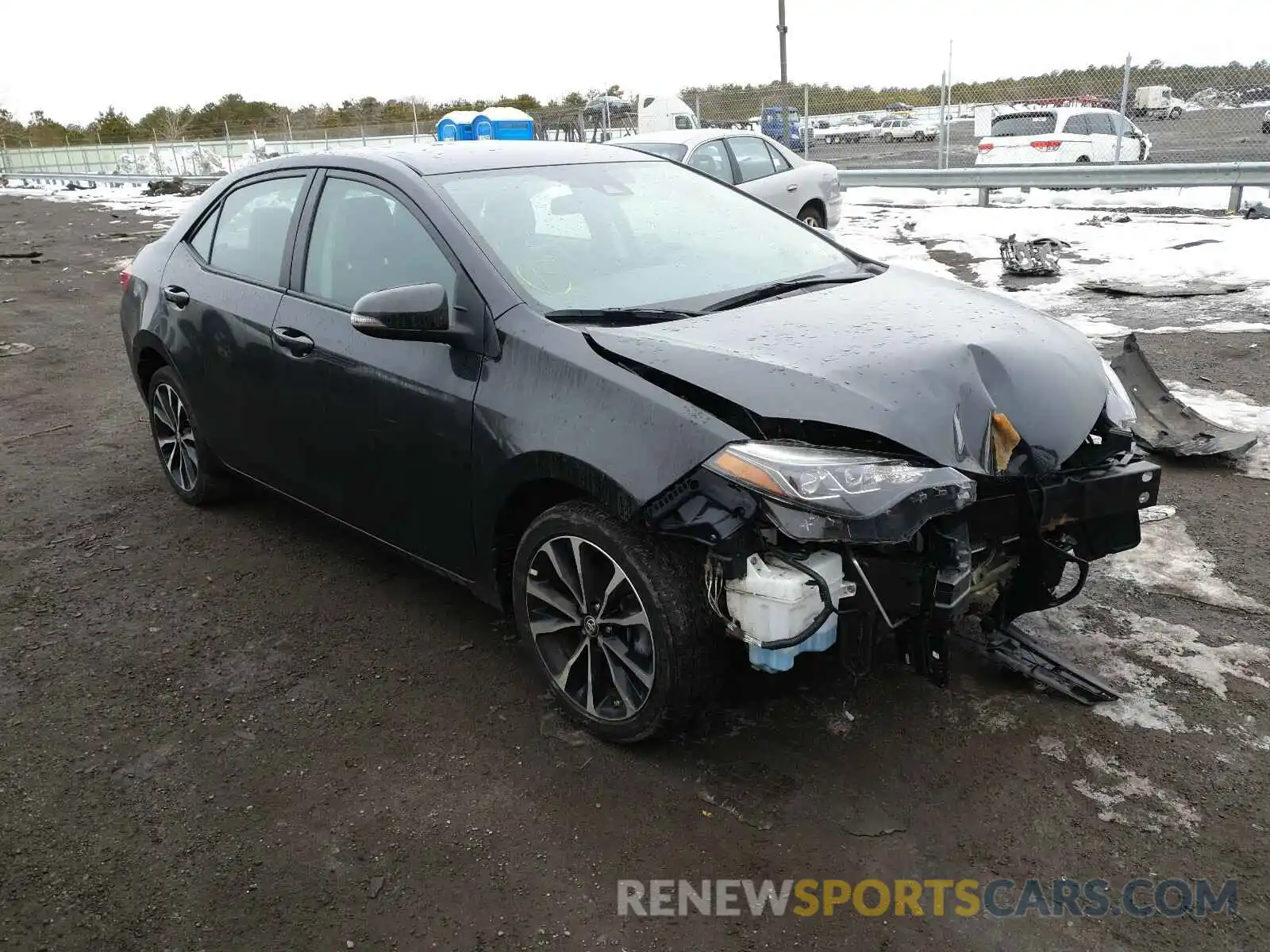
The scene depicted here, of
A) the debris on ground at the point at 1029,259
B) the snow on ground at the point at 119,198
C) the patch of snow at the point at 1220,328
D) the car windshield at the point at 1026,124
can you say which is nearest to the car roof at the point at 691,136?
the debris on ground at the point at 1029,259

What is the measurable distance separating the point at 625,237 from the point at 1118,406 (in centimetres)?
173

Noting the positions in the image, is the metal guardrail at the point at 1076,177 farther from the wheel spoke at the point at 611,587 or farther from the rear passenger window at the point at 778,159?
the wheel spoke at the point at 611,587

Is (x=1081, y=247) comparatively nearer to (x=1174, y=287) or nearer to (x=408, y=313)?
(x=1174, y=287)

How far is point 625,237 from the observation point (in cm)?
361

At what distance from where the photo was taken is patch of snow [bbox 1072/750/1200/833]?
2627 mm

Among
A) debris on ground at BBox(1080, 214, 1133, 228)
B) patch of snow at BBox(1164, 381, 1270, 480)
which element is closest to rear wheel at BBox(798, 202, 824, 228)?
debris on ground at BBox(1080, 214, 1133, 228)

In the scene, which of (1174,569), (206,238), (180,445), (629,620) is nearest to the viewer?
(629,620)

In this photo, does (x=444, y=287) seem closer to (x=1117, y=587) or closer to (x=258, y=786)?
(x=258, y=786)

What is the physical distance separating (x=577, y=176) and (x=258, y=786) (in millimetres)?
2420

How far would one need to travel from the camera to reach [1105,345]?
724 centimetres

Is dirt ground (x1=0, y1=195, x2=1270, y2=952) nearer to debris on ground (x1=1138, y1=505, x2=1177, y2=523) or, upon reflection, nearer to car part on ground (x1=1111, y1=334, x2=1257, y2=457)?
debris on ground (x1=1138, y1=505, x2=1177, y2=523)

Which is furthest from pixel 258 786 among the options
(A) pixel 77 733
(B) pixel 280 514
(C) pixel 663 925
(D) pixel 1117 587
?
(D) pixel 1117 587

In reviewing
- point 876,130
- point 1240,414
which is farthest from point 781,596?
point 876,130

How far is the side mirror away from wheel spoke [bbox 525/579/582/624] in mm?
819
